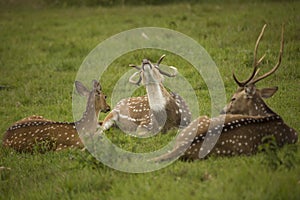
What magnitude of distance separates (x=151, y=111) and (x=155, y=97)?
0.24 m

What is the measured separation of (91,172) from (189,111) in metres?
3.15

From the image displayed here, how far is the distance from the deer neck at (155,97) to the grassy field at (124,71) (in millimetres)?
726

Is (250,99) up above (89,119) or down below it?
above

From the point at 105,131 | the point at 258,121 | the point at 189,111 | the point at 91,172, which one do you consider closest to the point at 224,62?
the point at 189,111

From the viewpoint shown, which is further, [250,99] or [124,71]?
[124,71]

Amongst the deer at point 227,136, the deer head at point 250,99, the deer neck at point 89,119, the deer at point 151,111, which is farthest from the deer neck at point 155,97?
the deer at point 227,136

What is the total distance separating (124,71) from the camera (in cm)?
1291

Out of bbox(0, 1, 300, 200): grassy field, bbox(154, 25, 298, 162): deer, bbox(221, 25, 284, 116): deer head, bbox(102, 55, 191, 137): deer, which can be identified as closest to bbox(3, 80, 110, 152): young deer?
bbox(0, 1, 300, 200): grassy field

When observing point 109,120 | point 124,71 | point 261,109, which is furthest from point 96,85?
point 124,71

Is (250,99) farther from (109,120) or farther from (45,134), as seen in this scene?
(45,134)

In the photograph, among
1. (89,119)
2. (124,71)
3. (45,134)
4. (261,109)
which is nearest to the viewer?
(261,109)

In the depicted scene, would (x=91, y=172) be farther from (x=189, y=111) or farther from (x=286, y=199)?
(x=189, y=111)

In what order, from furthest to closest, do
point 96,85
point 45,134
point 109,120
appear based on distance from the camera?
point 109,120
point 96,85
point 45,134

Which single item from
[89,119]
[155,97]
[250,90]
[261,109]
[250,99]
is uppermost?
[250,90]
